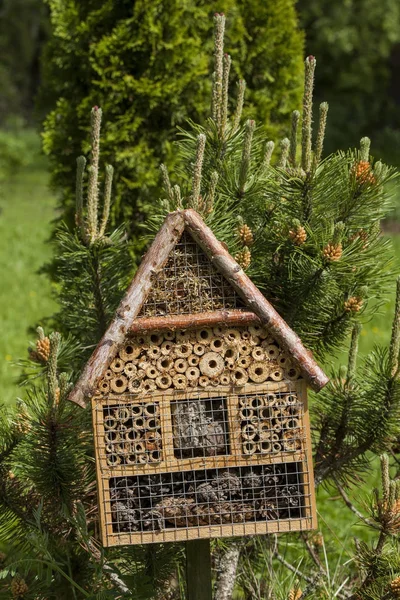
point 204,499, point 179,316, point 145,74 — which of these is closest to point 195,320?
point 179,316

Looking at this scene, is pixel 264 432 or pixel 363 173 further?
pixel 363 173

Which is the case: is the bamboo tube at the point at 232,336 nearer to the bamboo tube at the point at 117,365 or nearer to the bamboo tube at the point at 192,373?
the bamboo tube at the point at 192,373

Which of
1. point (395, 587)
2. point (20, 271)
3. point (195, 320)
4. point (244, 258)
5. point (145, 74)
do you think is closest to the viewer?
point (195, 320)

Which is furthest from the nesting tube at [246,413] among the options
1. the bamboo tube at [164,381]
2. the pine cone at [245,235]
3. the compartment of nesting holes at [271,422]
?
the pine cone at [245,235]

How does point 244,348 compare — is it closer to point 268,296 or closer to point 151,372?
point 151,372

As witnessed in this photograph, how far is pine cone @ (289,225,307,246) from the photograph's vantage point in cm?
247

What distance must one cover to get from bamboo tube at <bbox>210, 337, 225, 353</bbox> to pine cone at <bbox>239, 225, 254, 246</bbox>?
42 centimetres

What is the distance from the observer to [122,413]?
2303 mm

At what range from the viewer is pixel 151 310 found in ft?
7.59

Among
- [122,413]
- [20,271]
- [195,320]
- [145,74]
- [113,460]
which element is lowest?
[113,460]

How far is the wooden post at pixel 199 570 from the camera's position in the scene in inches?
99.7

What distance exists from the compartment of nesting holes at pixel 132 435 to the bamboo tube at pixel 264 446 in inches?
10.7

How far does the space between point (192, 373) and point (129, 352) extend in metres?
0.18

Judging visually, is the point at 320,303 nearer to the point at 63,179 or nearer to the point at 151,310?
the point at 151,310
